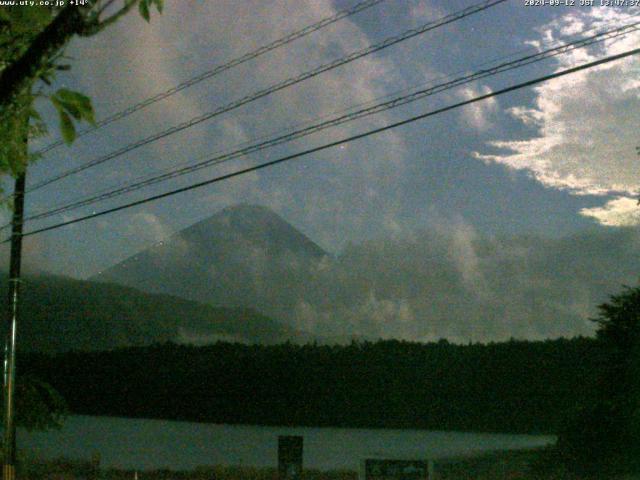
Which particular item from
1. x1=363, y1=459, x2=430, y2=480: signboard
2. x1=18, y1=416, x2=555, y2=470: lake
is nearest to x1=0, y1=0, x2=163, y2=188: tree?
x1=363, y1=459, x2=430, y2=480: signboard

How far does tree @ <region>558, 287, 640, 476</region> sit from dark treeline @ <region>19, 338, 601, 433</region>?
14.1 m

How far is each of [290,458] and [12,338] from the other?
7088mm

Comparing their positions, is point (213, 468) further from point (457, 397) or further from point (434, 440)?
point (457, 397)

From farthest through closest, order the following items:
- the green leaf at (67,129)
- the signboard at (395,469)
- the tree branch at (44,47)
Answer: the signboard at (395,469)
the tree branch at (44,47)
the green leaf at (67,129)

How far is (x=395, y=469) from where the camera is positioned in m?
11.5

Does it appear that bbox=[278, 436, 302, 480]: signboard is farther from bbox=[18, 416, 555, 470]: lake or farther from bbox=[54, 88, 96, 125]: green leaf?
bbox=[54, 88, 96, 125]: green leaf

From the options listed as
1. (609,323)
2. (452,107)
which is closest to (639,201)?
(609,323)

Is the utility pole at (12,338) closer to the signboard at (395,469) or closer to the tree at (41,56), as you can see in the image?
the signboard at (395,469)

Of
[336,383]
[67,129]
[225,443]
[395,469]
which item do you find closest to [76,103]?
[67,129]

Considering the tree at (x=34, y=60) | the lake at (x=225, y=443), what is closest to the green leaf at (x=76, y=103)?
the tree at (x=34, y=60)

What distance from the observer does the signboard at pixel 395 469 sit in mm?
11430

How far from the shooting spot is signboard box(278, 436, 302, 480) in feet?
44.0

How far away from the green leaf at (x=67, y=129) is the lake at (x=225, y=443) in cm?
1723

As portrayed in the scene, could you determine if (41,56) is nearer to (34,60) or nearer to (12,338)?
(34,60)
